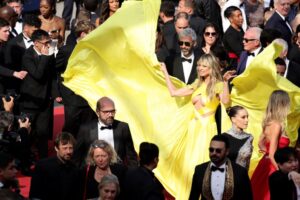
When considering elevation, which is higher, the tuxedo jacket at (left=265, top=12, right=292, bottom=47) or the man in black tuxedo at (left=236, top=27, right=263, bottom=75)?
the tuxedo jacket at (left=265, top=12, right=292, bottom=47)

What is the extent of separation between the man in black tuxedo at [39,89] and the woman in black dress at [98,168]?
11.6 feet

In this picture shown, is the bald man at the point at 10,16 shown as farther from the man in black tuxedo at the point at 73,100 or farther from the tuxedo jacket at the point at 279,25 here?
the tuxedo jacket at the point at 279,25

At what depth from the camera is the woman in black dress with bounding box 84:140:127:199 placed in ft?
41.0

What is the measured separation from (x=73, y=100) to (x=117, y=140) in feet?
8.60

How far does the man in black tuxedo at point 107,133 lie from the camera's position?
13.9 m

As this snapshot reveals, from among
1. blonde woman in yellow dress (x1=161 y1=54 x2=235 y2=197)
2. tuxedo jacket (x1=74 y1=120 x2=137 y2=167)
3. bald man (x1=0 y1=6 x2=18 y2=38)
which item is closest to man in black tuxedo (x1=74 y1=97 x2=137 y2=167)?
tuxedo jacket (x1=74 y1=120 x2=137 y2=167)

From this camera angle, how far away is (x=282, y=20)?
1872cm

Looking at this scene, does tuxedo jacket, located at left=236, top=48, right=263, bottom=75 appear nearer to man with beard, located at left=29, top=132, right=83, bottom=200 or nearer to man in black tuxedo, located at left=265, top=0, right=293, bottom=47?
man in black tuxedo, located at left=265, top=0, right=293, bottom=47

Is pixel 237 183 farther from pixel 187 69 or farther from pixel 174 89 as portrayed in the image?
pixel 187 69

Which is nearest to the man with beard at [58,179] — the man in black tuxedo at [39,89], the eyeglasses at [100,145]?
the eyeglasses at [100,145]

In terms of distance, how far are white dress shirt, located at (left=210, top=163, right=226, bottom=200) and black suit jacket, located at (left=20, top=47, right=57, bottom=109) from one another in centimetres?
451

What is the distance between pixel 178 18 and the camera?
17844 millimetres

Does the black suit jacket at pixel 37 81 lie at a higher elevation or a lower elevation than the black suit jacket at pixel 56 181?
higher

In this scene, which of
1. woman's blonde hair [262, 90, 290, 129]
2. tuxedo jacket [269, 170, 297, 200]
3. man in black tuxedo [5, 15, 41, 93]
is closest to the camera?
tuxedo jacket [269, 170, 297, 200]
